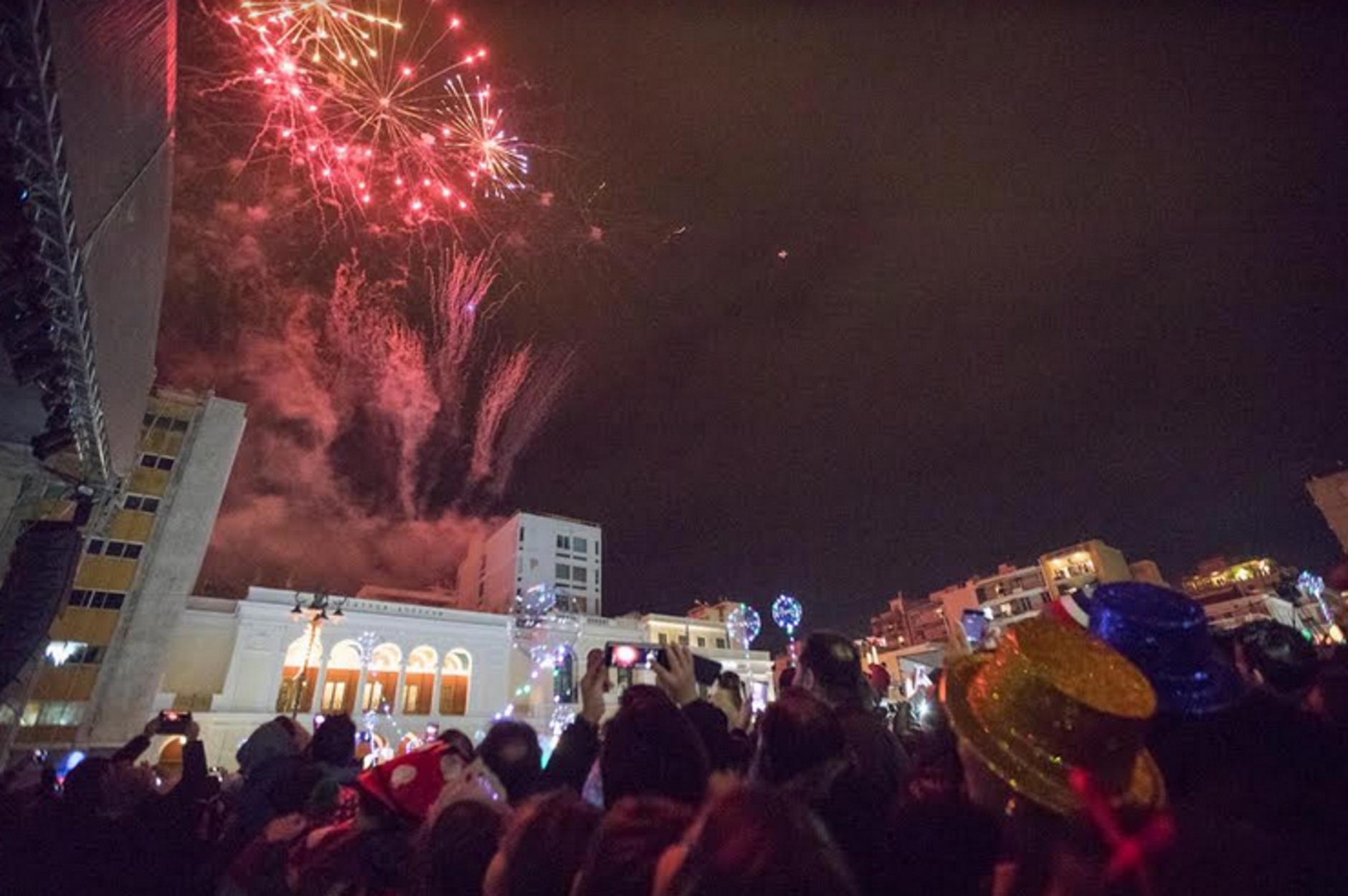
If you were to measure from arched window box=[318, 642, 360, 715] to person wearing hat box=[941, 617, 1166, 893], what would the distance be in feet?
114

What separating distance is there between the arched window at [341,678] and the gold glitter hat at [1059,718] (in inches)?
1365

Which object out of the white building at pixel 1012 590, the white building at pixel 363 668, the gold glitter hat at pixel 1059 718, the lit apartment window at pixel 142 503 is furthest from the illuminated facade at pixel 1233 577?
the lit apartment window at pixel 142 503

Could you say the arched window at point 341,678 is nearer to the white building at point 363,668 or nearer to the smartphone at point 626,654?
the white building at point 363,668

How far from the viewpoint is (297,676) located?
93.9ft

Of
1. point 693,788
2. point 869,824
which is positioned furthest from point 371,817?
point 869,824

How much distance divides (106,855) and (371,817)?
2807mm

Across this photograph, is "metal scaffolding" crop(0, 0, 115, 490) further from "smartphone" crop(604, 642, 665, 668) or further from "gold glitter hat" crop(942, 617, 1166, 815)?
"gold glitter hat" crop(942, 617, 1166, 815)

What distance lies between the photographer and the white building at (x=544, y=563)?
4759 centimetres

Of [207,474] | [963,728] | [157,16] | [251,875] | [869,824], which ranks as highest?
[207,474]

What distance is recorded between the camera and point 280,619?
28.4 metres

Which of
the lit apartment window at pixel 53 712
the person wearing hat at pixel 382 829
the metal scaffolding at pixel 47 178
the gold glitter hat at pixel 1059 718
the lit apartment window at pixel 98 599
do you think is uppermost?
the lit apartment window at pixel 98 599

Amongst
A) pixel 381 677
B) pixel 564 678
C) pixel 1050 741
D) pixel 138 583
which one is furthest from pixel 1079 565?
pixel 138 583

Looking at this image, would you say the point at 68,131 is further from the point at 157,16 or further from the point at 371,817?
the point at 371,817

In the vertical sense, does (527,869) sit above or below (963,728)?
below
